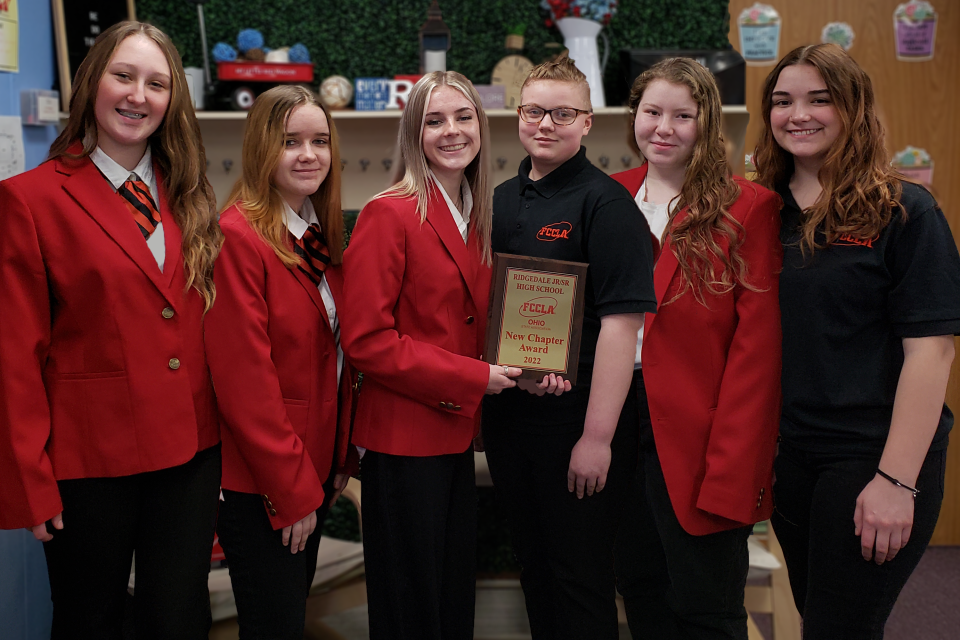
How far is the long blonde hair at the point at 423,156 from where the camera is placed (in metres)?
1.67

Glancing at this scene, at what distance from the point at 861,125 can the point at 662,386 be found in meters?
0.68

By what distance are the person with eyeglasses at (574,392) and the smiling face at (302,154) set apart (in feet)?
1.44

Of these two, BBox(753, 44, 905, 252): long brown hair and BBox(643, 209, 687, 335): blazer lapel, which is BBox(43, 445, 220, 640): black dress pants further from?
BBox(753, 44, 905, 252): long brown hair

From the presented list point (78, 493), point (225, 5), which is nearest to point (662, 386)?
point (78, 493)

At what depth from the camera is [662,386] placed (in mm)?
1733

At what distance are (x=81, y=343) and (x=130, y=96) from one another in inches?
20.3

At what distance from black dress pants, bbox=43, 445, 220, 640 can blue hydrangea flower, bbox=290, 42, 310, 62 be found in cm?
189

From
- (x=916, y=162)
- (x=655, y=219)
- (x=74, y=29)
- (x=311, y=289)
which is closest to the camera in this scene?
(x=311, y=289)

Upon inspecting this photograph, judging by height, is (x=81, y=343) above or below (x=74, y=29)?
below

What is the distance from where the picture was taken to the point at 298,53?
3021 millimetres

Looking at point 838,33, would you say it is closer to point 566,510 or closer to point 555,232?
point 555,232

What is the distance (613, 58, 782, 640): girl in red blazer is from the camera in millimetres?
1669

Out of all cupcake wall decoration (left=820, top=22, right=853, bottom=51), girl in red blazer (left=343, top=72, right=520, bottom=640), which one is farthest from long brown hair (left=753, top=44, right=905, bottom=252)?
cupcake wall decoration (left=820, top=22, right=853, bottom=51)

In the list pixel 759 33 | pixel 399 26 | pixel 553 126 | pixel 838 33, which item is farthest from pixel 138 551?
pixel 838 33
